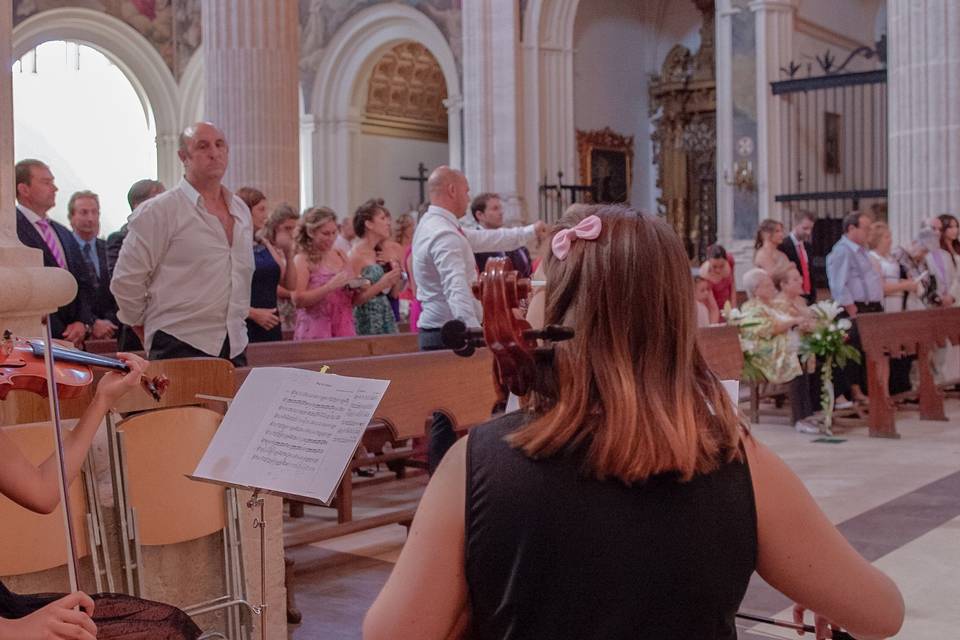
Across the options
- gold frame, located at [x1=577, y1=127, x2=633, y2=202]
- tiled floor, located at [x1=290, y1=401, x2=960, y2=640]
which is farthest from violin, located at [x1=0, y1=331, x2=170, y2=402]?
gold frame, located at [x1=577, y1=127, x2=633, y2=202]

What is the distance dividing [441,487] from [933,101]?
1202 cm

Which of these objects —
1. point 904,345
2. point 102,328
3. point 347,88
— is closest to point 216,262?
point 102,328

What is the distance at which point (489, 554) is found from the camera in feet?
5.07

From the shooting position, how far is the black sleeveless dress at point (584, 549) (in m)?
1.54

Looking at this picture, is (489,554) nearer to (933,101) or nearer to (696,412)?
(696,412)

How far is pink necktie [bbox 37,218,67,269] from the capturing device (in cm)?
596

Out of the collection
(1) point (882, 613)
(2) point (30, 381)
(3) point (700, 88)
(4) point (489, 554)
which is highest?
(3) point (700, 88)

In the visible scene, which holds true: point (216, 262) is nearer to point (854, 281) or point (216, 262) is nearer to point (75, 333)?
point (75, 333)

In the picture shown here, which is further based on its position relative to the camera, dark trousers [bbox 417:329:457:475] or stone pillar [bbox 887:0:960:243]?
stone pillar [bbox 887:0:960:243]

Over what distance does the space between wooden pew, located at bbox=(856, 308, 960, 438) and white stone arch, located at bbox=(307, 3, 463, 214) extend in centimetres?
1067

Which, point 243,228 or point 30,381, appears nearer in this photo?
point 30,381

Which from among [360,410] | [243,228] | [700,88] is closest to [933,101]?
[700,88]

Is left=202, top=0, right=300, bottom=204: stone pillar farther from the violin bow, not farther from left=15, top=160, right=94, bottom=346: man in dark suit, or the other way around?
the violin bow

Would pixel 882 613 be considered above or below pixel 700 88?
below
